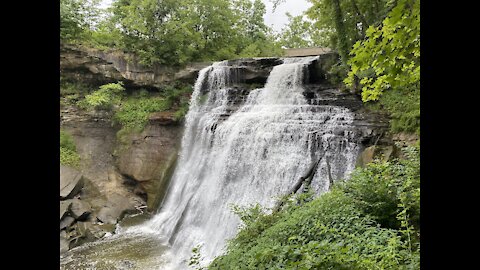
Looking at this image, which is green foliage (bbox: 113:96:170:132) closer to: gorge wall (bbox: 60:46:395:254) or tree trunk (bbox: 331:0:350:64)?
gorge wall (bbox: 60:46:395:254)

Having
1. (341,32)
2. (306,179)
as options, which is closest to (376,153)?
(306,179)

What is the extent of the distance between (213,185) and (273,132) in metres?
2.73

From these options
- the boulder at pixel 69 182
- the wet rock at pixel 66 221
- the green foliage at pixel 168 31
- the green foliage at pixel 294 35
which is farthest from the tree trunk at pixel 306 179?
the green foliage at pixel 294 35

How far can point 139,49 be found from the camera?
54.2 ft

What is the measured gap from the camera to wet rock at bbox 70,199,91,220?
36.7 feet

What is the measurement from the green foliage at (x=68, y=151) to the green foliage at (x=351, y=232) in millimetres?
10893

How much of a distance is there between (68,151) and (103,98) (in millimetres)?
2945

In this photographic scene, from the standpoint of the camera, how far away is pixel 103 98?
1529cm

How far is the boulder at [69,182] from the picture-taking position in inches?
458

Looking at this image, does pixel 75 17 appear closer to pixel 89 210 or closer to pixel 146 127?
pixel 146 127
